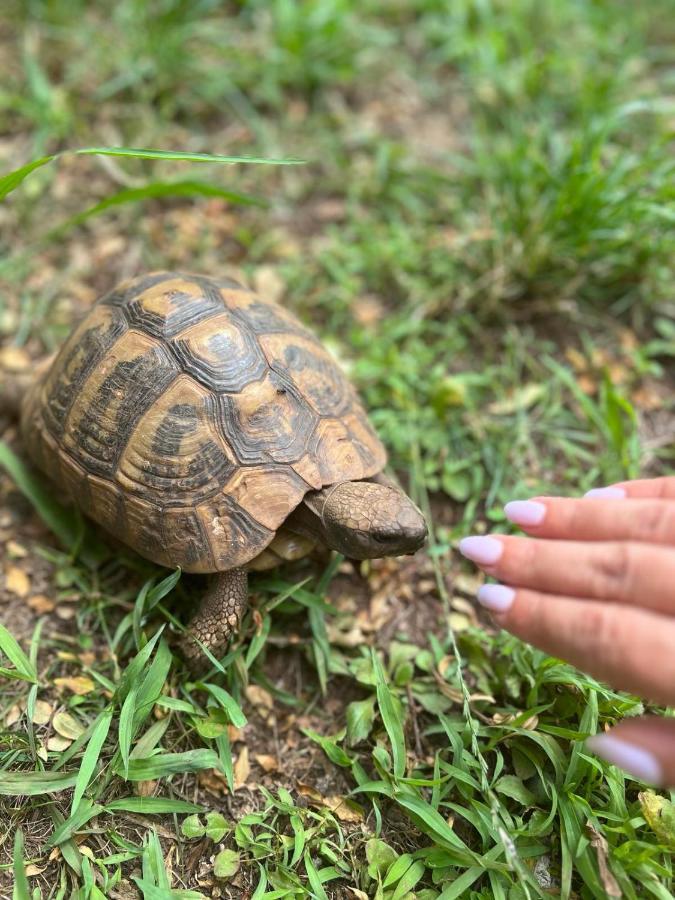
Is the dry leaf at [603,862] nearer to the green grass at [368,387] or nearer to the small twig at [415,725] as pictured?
the green grass at [368,387]

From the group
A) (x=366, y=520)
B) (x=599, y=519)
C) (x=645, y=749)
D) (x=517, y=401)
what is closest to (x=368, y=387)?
(x=517, y=401)

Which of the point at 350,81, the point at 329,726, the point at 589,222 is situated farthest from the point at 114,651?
the point at 350,81

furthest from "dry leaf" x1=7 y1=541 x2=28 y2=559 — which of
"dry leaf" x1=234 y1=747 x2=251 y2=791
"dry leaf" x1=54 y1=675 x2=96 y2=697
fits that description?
"dry leaf" x1=234 y1=747 x2=251 y2=791

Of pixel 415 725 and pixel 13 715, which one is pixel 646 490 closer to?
pixel 415 725

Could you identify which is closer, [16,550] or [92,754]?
[92,754]

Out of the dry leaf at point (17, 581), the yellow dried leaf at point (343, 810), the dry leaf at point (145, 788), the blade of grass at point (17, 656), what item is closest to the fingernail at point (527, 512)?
the yellow dried leaf at point (343, 810)

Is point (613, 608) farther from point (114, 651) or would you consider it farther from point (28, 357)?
point (28, 357)

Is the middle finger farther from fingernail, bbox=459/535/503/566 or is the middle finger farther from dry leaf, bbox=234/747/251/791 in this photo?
dry leaf, bbox=234/747/251/791
